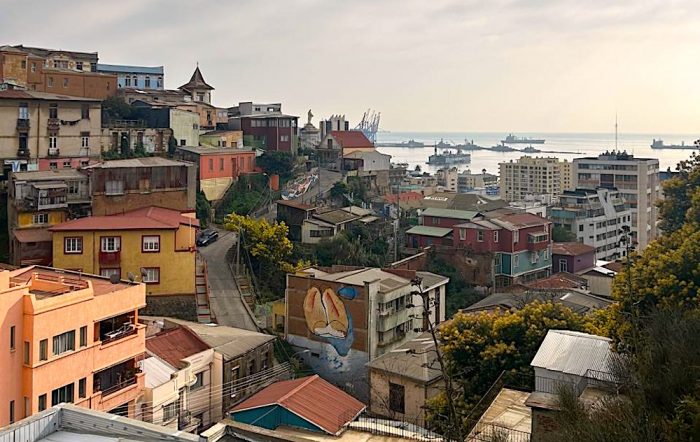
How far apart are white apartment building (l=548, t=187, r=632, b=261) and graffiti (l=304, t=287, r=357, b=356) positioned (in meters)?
19.4

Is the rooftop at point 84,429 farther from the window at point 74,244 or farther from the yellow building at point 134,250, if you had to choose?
the window at point 74,244

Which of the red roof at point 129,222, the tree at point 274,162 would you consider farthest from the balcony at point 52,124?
the tree at point 274,162

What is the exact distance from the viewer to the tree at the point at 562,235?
33.0 metres

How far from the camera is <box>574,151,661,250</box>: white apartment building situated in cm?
4491

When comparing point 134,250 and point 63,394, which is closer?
point 63,394

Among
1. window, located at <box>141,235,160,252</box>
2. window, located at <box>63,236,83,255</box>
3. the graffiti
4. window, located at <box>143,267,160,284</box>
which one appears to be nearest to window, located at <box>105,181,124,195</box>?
window, located at <box>63,236,83,255</box>

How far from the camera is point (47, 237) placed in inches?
709

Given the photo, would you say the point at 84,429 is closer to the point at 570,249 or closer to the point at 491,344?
the point at 491,344

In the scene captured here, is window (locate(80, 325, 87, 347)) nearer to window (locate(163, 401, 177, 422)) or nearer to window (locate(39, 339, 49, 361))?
window (locate(39, 339, 49, 361))

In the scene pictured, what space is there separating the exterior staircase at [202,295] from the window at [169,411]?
5458mm

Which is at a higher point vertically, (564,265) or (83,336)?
(83,336)

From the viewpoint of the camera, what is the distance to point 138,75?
4031cm

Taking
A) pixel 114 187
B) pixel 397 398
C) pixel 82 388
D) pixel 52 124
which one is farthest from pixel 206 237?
pixel 82 388

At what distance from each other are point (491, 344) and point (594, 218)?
2556 cm
